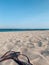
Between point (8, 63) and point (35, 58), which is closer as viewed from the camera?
point (8, 63)

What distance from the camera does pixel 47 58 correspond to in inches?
115

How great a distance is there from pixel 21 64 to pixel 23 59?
312mm

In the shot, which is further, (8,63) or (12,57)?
(12,57)

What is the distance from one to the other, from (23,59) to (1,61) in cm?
42

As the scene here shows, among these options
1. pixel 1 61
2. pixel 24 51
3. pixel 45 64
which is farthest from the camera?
pixel 24 51

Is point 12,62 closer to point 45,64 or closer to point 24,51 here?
point 45,64

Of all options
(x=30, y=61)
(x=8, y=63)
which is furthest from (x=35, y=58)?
(x=8, y=63)

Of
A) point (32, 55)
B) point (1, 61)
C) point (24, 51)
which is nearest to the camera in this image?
point (1, 61)

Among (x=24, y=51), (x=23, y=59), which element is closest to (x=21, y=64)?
(x=23, y=59)

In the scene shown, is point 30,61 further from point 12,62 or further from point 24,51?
point 24,51

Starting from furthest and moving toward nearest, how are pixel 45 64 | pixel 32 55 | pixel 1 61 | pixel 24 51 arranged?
1. pixel 24 51
2. pixel 32 55
3. pixel 1 61
4. pixel 45 64

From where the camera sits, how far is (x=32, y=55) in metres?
3.14

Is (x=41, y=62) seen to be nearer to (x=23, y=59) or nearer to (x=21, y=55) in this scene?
(x=23, y=59)

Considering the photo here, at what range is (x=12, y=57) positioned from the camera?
Result: 9.68ft
